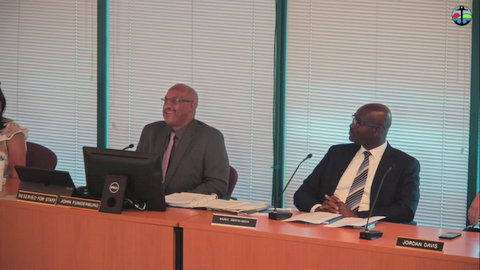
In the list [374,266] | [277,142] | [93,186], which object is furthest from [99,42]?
[374,266]

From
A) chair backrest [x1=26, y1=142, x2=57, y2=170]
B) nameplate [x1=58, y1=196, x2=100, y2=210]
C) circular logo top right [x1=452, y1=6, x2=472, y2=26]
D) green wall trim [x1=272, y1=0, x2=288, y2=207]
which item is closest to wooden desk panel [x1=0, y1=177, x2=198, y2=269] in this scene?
nameplate [x1=58, y1=196, x2=100, y2=210]

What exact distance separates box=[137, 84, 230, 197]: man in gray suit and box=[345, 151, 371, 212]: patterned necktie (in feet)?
2.80

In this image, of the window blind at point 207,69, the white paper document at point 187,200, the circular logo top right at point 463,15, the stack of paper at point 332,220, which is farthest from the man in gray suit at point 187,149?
the circular logo top right at point 463,15

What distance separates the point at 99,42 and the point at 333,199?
108 inches

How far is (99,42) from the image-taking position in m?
5.60

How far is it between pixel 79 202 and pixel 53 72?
2.67 meters

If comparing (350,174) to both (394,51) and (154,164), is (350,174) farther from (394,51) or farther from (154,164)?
(154,164)

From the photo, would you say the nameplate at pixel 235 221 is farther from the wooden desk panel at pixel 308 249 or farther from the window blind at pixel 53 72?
the window blind at pixel 53 72


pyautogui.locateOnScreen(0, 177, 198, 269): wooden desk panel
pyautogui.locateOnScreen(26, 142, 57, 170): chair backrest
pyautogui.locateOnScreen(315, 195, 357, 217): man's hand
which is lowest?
pyautogui.locateOnScreen(0, 177, 198, 269): wooden desk panel

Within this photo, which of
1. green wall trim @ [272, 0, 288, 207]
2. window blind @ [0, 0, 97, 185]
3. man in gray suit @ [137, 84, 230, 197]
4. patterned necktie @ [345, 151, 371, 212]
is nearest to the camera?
patterned necktie @ [345, 151, 371, 212]

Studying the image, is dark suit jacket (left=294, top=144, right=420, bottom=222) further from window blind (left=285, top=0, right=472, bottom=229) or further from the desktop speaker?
the desktop speaker

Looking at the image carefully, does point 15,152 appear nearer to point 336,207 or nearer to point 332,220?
point 336,207

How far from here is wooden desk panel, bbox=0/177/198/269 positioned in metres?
3.15

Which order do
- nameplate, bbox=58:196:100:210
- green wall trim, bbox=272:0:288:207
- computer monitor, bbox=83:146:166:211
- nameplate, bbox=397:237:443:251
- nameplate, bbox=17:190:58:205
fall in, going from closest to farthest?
1. nameplate, bbox=397:237:443:251
2. computer monitor, bbox=83:146:166:211
3. nameplate, bbox=58:196:100:210
4. nameplate, bbox=17:190:58:205
5. green wall trim, bbox=272:0:288:207
